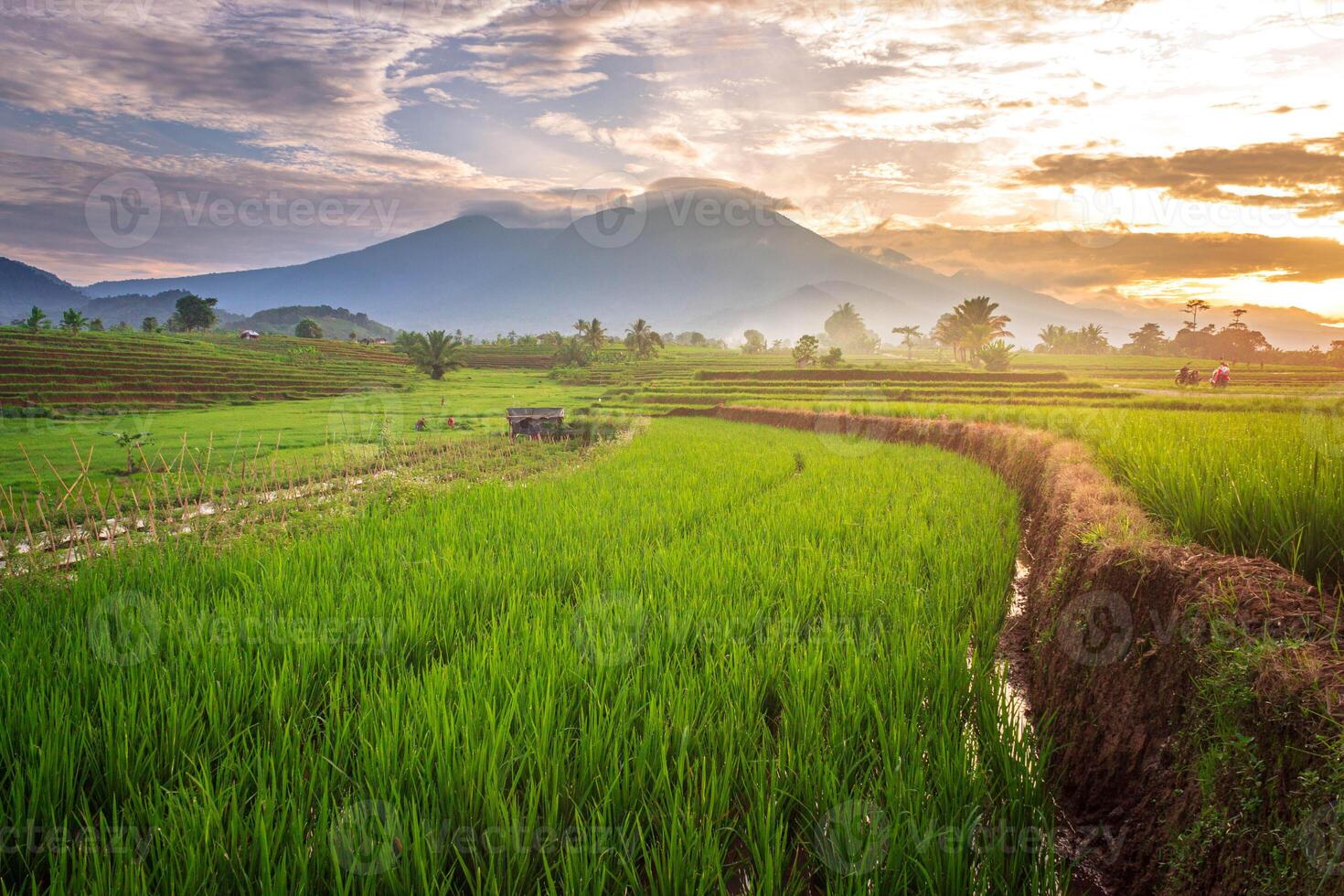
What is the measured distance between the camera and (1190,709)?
187 centimetres

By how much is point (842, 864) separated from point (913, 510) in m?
4.66

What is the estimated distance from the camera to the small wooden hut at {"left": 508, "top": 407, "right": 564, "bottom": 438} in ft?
59.2

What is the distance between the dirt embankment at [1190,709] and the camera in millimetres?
1431

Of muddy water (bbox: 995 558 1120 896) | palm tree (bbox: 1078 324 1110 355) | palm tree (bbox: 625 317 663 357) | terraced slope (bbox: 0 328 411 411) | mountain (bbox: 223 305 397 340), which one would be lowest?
muddy water (bbox: 995 558 1120 896)

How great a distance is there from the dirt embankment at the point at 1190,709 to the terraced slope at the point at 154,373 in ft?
100

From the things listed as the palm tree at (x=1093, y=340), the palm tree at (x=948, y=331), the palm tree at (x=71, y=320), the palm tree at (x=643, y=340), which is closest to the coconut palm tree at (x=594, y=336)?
the palm tree at (x=643, y=340)

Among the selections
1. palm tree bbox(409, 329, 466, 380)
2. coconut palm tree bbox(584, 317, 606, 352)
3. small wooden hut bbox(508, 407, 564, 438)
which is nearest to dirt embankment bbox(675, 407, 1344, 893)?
small wooden hut bbox(508, 407, 564, 438)

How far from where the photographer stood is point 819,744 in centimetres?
222

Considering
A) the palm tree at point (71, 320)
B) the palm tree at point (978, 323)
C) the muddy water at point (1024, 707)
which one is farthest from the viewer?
the palm tree at point (978, 323)

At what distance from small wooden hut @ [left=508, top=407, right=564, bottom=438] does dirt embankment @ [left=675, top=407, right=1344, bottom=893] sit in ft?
52.1

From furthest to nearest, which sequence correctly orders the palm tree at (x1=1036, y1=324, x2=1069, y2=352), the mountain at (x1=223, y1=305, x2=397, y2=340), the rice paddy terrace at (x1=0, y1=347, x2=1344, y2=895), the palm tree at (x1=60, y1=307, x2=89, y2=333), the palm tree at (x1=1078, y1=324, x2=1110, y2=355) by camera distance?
the mountain at (x1=223, y1=305, x2=397, y2=340) → the palm tree at (x1=1036, y1=324, x2=1069, y2=352) → the palm tree at (x1=1078, y1=324, x2=1110, y2=355) → the palm tree at (x1=60, y1=307, x2=89, y2=333) → the rice paddy terrace at (x1=0, y1=347, x2=1344, y2=895)

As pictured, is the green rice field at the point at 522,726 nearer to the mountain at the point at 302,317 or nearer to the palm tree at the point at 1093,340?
the palm tree at the point at 1093,340

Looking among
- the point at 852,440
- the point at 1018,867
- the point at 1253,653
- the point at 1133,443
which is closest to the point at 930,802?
the point at 1018,867

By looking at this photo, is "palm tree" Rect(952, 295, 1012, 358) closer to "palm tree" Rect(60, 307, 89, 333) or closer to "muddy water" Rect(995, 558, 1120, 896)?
"muddy water" Rect(995, 558, 1120, 896)
